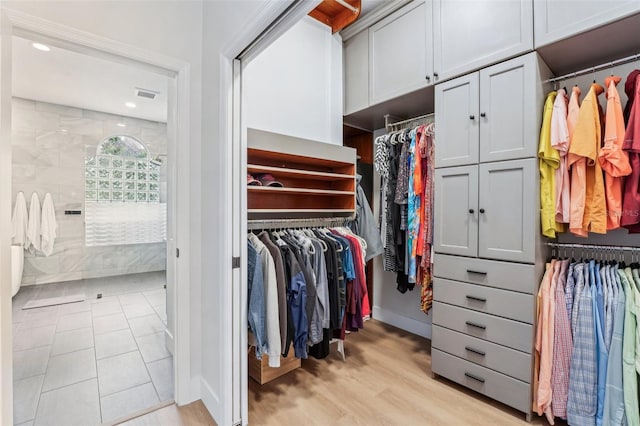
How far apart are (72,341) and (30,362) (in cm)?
39

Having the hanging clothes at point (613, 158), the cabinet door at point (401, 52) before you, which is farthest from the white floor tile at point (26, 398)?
the hanging clothes at point (613, 158)

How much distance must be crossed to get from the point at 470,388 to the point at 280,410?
124 centimetres

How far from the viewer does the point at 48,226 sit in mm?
4332

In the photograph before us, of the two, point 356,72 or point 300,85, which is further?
point 356,72

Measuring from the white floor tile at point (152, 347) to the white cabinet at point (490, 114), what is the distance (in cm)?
269

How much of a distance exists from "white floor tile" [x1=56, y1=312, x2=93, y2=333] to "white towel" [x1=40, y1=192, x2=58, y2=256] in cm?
172

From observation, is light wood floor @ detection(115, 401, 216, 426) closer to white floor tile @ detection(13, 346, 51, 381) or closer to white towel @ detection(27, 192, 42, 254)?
white floor tile @ detection(13, 346, 51, 381)

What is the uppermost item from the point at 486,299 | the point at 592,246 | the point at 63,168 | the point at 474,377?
the point at 63,168

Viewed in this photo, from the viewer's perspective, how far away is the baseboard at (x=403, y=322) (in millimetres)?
2848

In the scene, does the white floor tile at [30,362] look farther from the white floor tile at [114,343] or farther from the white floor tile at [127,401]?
the white floor tile at [127,401]

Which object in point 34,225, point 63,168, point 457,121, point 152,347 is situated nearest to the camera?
point 457,121

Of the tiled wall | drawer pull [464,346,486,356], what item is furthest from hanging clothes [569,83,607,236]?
the tiled wall

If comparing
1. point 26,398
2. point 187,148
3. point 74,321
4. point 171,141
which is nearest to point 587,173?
point 187,148

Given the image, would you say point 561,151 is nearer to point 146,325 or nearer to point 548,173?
point 548,173
